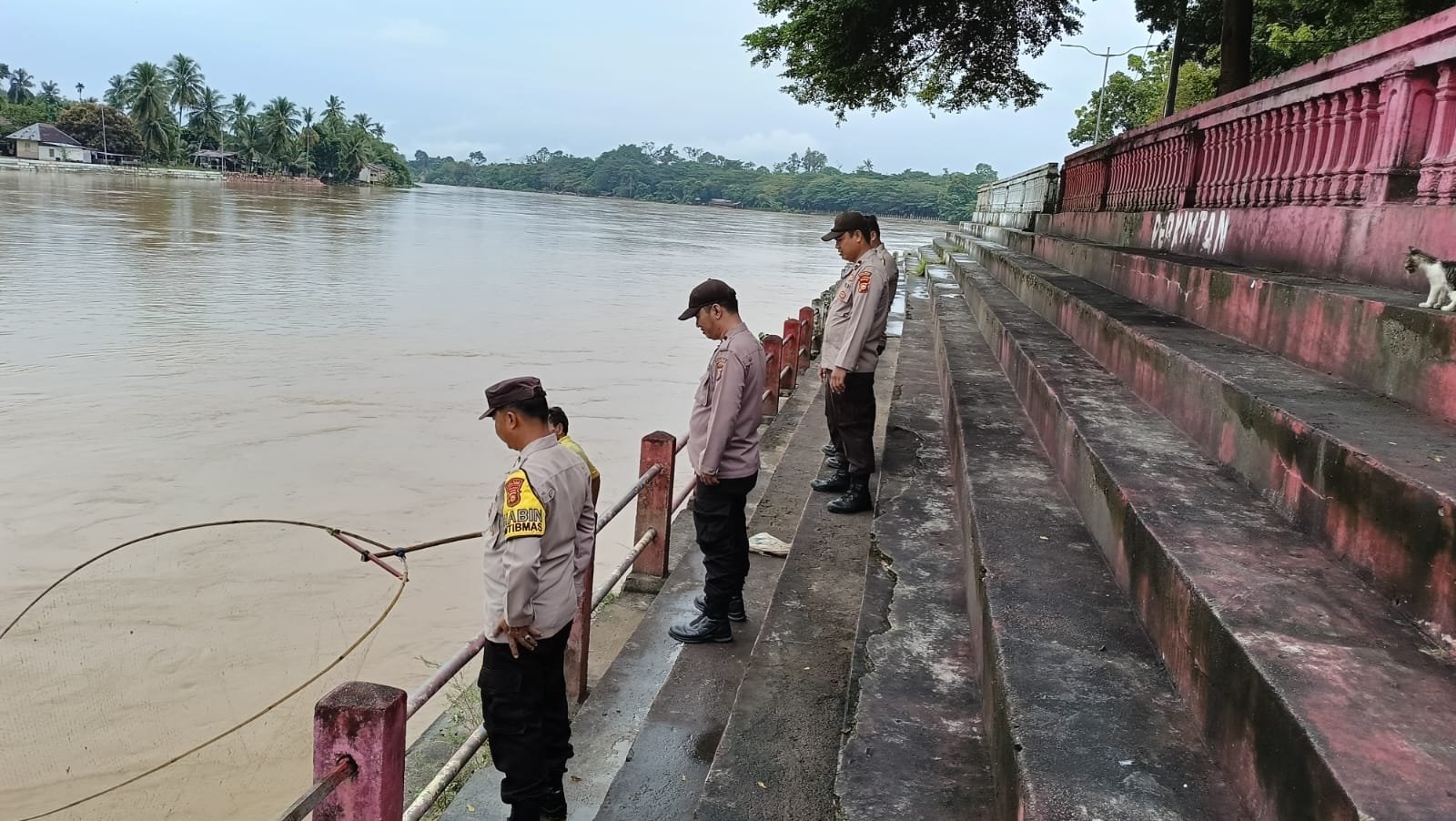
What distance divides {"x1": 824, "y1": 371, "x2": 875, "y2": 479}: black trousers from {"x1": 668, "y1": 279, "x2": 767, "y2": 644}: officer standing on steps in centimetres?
84

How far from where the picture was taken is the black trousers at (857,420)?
4.54 m

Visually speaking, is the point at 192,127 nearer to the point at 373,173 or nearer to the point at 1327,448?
the point at 373,173

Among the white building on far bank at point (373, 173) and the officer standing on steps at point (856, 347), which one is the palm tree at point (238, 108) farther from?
the officer standing on steps at point (856, 347)

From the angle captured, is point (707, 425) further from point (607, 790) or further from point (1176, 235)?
point (1176, 235)

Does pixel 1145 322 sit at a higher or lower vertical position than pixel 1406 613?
higher

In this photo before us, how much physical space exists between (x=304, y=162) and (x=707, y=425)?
357 feet

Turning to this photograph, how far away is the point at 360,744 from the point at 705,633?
206cm

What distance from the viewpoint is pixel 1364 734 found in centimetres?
154

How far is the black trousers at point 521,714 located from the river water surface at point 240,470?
67.1 inches

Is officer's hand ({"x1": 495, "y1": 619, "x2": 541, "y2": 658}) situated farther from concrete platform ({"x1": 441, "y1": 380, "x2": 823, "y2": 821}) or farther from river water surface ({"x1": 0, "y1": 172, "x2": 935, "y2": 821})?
river water surface ({"x1": 0, "y1": 172, "x2": 935, "y2": 821})

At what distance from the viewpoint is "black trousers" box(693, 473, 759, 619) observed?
12.5 ft

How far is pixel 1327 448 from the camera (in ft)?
7.51

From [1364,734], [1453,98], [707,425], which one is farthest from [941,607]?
[1453,98]

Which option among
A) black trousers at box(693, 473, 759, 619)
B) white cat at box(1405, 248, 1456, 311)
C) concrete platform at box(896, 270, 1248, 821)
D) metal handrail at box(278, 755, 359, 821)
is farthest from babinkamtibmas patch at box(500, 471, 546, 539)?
white cat at box(1405, 248, 1456, 311)
